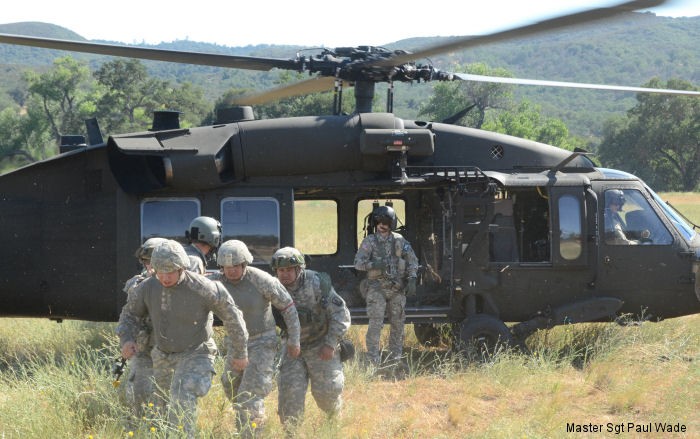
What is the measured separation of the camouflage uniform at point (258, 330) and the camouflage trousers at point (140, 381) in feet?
1.82

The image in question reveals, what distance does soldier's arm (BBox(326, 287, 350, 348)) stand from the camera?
5.86m

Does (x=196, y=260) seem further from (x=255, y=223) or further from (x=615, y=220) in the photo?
(x=615, y=220)

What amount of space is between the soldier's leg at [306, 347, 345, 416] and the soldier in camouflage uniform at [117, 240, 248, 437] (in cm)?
78

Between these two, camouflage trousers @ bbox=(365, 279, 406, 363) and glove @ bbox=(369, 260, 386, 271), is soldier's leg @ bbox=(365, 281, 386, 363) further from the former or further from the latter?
glove @ bbox=(369, 260, 386, 271)

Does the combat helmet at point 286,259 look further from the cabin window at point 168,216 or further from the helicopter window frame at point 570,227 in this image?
the helicopter window frame at point 570,227

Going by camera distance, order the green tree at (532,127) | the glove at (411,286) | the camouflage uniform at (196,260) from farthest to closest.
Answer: the green tree at (532,127), the glove at (411,286), the camouflage uniform at (196,260)

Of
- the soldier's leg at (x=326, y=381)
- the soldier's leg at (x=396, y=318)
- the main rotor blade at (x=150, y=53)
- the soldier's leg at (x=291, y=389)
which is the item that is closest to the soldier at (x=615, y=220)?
the soldier's leg at (x=396, y=318)

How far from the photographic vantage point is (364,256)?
27.6 feet

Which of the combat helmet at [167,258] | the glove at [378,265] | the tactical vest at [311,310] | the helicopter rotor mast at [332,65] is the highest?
the helicopter rotor mast at [332,65]

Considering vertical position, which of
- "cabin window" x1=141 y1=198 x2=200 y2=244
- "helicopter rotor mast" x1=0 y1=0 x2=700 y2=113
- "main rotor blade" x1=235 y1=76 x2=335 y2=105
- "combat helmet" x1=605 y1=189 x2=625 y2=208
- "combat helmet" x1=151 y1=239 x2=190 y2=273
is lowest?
"cabin window" x1=141 y1=198 x2=200 y2=244

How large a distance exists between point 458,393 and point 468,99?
67387 millimetres

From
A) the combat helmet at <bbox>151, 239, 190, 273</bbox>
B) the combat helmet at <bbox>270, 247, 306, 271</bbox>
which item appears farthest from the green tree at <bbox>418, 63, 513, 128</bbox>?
the combat helmet at <bbox>151, 239, 190, 273</bbox>

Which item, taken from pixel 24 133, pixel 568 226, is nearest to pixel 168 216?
pixel 568 226

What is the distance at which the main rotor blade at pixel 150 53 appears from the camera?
665 cm
